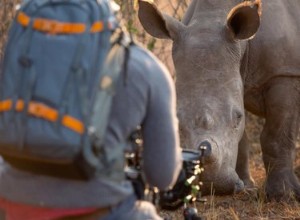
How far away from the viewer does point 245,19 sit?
6.09 metres

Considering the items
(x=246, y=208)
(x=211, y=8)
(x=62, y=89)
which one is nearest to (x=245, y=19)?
(x=211, y=8)

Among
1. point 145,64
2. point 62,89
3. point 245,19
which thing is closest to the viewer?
point 62,89

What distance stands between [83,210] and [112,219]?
0.10 meters

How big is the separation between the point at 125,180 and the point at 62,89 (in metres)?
0.45

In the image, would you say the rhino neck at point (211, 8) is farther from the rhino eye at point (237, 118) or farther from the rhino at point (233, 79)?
the rhino eye at point (237, 118)

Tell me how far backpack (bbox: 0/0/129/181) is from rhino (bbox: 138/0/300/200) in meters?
2.55

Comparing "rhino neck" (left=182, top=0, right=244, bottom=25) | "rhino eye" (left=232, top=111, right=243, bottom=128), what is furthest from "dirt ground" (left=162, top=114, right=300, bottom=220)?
"rhino neck" (left=182, top=0, right=244, bottom=25)

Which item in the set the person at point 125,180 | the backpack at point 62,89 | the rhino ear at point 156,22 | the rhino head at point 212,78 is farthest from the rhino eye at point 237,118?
the backpack at point 62,89

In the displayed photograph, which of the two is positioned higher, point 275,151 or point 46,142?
point 46,142

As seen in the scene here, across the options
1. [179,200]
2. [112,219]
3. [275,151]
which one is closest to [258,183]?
[275,151]

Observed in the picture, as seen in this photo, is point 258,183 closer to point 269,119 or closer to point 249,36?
point 269,119

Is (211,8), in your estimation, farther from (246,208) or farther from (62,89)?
(62,89)

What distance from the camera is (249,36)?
6195mm

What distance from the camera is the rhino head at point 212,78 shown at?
585cm
